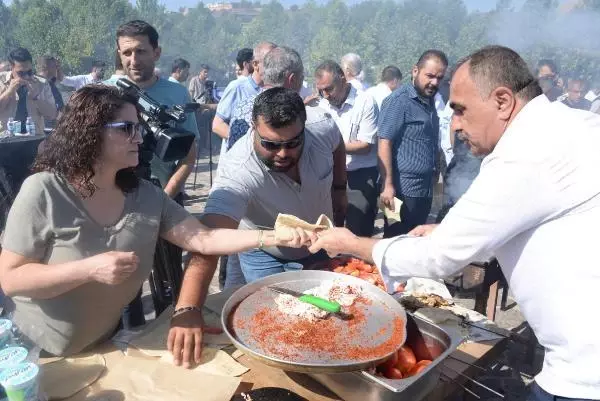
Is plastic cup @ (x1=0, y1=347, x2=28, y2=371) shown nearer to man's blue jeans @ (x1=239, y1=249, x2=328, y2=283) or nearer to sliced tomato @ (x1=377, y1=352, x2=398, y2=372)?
sliced tomato @ (x1=377, y1=352, x2=398, y2=372)

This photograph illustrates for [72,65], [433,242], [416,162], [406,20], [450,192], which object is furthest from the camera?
[406,20]

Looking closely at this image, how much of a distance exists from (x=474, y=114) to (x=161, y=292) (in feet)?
6.69

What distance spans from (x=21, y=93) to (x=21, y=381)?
291 inches

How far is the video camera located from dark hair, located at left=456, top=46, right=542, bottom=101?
185 cm

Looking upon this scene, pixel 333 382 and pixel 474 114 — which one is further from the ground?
pixel 474 114

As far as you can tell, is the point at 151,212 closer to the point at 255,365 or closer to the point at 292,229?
the point at 292,229

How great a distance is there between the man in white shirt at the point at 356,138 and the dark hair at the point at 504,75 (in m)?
3.45

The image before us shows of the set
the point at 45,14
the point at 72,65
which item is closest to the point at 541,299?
the point at 72,65

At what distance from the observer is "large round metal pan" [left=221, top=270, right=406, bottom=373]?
1.61m

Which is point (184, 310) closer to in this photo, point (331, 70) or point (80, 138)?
point (80, 138)

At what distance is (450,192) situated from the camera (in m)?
5.84

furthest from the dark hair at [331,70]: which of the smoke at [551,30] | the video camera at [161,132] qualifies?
the smoke at [551,30]

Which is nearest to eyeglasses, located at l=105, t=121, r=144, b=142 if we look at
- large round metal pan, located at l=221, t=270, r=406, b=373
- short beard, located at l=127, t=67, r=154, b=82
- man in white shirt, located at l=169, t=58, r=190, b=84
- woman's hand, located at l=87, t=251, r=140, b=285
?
woman's hand, located at l=87, t=251, r=140, b=285

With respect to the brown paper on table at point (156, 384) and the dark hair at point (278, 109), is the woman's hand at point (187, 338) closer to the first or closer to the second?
the brown paper on table at point (156, 384)
